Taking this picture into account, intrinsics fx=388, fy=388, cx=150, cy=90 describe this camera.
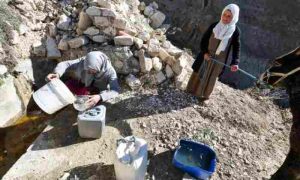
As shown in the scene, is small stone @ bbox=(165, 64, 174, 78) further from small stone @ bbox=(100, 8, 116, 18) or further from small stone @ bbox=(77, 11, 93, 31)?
small stone @ bbox=(77, 11, 93, 31)

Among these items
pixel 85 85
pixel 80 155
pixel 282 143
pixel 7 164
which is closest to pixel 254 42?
pixel 282 143

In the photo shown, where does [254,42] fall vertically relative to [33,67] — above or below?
above

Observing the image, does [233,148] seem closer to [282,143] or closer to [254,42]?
[282,143]

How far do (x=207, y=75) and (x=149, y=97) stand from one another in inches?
33.8

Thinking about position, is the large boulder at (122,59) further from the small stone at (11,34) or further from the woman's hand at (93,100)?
the small stone at (11,34)

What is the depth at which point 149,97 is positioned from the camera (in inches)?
212

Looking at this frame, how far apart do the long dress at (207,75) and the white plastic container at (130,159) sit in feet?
5.49

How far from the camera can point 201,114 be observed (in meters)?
5.29

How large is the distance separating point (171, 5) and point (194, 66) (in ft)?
10.2

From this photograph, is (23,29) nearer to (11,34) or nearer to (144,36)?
(11,34)

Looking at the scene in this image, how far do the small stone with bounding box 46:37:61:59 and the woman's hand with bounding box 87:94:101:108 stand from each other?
143 centimetres

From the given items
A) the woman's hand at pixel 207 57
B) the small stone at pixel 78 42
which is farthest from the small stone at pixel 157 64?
the small stone at pixel 78 42

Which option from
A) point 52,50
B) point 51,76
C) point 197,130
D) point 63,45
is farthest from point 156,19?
point 51,76

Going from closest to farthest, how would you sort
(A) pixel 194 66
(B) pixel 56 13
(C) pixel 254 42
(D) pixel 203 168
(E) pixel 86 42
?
(D) pixel 203 168 → (A) pixel 194 66 → (E) pixel 86 42 → (B) pixel 56 13 → (C) pixel 254 42
